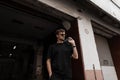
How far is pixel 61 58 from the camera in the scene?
6.80ft

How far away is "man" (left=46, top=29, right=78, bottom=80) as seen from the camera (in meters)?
1.97

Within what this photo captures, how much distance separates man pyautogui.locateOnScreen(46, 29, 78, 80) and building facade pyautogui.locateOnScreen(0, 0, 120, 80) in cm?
78

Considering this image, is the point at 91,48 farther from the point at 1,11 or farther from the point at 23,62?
the point at 23,62

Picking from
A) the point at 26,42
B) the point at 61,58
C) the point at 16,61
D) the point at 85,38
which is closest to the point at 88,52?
the point at 85,38

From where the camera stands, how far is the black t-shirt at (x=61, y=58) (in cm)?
199

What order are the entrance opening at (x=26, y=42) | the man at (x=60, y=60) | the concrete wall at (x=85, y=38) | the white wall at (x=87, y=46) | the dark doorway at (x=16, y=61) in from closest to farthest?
the man at (x=60, y=60) < the concrete wall at (x=85, y=38) < the white wall at (x=87, y=46) < the entrance opening at (x=26, y=42) < the dark doorway at (x=16, y=61)

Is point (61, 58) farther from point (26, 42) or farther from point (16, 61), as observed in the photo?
point (16, 61)

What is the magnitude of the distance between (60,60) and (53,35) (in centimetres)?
280

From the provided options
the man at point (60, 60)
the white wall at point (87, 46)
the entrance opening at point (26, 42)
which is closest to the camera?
the man at point (60, 60)

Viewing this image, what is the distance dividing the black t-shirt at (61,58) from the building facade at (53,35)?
2.59 feet

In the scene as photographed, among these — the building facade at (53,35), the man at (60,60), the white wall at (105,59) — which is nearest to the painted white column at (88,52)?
the building facade at (53,35)

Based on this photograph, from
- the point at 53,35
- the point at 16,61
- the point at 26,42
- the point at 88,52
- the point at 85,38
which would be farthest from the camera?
the point at 16,61

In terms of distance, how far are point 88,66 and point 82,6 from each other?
67.0 inches

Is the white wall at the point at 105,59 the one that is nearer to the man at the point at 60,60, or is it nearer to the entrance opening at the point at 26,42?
the entrance opening at the point at 26,42
